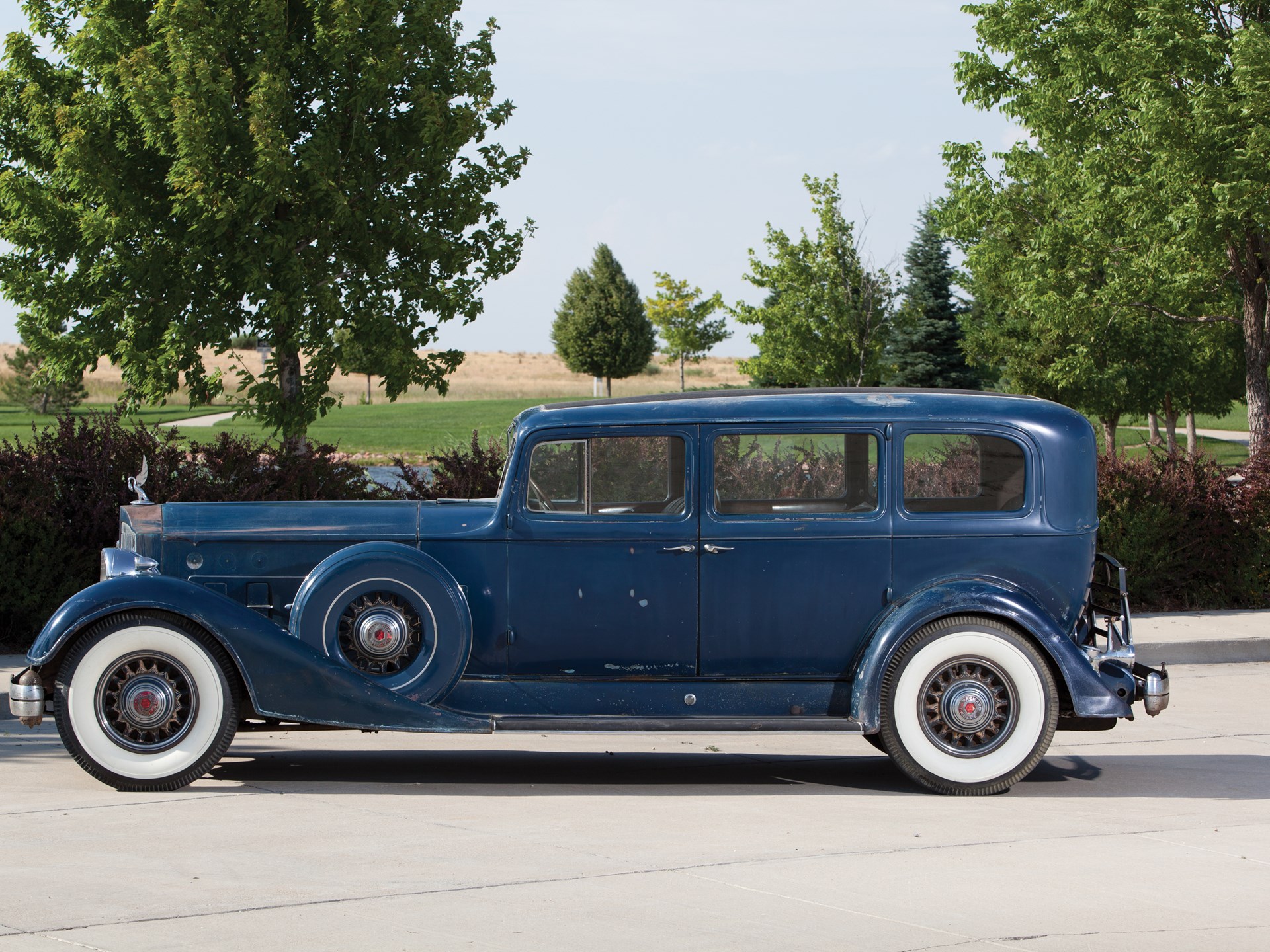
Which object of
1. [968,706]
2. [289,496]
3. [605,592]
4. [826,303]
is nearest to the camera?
[968,706]

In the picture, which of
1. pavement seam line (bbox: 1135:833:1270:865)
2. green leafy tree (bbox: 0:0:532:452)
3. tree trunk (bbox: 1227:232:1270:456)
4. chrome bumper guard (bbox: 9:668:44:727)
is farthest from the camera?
tree trunk (bbox: 1227:232:1270:456)

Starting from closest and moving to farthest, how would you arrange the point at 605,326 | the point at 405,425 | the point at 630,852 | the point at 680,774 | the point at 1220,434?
1. the point at 630,852
2. the point at 680,774
3. the point at 405,425
4. the point at 1220,434
5. the point at 605,326

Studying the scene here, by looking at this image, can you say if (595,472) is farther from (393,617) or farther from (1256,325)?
(1256,325)

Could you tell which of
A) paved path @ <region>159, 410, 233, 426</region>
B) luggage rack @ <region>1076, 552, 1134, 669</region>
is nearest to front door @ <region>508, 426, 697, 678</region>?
luggage rack @ <region>1076, 552, 1134, 669</region>

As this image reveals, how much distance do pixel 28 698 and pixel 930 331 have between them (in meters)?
39.1

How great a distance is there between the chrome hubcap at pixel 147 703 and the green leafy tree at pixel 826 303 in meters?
28.4

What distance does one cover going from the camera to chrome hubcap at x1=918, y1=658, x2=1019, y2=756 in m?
6.57

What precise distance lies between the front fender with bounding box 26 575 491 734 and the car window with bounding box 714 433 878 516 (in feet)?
5.40

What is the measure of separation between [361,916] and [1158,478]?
10449 millimetres

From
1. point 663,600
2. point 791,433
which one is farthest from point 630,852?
point 791,433

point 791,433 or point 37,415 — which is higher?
point 37,415

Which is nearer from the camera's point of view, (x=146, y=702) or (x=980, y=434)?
(x=146, y=702)

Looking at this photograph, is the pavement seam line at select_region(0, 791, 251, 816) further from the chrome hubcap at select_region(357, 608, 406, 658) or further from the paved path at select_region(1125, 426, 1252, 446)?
the paved path at select_region(1125, 426, 1252, 446)

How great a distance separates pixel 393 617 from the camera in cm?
661
